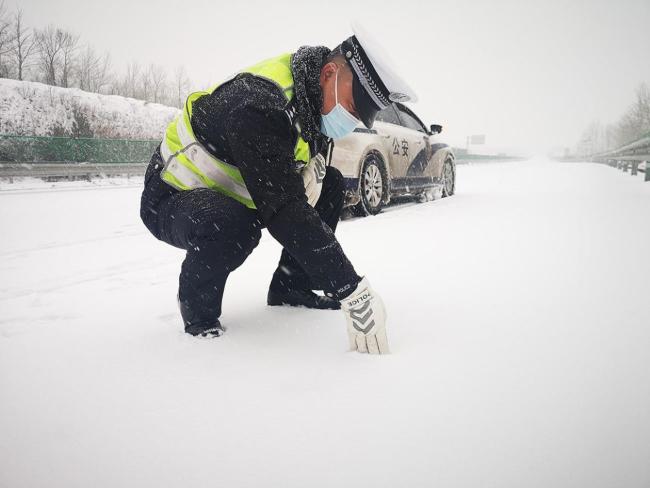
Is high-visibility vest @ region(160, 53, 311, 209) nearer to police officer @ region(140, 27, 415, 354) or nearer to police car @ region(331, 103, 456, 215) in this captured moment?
police officer @ region(140, 27, 415, 354)

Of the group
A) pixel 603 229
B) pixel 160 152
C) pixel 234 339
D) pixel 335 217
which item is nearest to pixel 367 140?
pixel 603 229

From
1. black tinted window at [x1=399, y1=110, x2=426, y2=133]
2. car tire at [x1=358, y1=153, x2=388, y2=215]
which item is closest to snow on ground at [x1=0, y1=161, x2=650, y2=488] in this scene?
car tire at [x1=358, y1=153, x2=388, y2=215]

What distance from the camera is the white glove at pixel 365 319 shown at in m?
1.40

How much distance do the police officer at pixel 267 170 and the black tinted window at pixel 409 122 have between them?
4205 mm

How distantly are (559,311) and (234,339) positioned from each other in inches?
53.6

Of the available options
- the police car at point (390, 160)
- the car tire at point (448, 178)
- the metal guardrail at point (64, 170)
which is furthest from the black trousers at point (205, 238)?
the metal guardrail at point (64, 170)

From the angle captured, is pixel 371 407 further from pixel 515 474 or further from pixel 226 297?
pixel 226 297

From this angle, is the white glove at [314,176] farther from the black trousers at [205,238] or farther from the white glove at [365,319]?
the white glove at [365,319]

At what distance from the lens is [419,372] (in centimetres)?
137

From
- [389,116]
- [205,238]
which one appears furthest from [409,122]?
[205,238]

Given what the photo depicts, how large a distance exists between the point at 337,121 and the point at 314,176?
0.34 m

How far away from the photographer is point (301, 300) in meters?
2.06

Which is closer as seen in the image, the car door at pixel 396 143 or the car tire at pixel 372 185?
the car tire at pixel 372 185

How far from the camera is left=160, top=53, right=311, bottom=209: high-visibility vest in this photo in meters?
1.65
